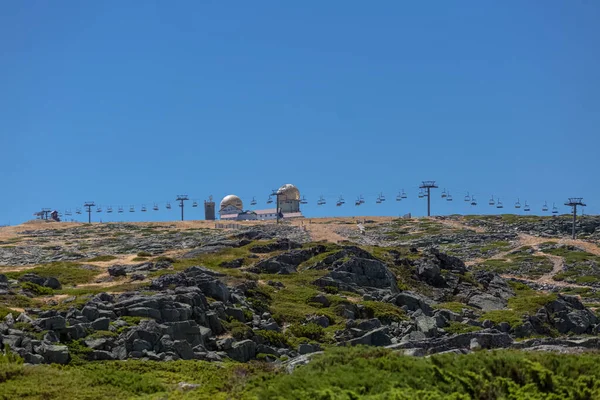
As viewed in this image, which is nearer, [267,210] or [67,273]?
[67,273]

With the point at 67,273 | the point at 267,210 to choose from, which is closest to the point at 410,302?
the point at 67,273

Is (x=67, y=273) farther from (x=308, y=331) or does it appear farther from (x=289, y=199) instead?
(x=289, y=199)

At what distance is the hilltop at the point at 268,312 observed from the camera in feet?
79.2

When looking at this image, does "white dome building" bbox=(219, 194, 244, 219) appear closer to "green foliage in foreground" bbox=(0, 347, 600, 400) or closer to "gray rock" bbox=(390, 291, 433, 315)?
"gray rock" bbox=(390, 291, 433, 315)

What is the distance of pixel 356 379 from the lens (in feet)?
64.3

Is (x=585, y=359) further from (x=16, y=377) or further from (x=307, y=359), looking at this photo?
(x=16, y=377)

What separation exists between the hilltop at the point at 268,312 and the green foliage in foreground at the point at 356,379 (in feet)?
0.36

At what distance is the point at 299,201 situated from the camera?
15538 cm

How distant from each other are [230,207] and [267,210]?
7.67 metres

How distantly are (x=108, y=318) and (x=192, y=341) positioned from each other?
3.24m

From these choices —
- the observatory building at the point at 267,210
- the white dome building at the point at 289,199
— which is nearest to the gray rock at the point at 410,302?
the observatory building at the point at 267,210

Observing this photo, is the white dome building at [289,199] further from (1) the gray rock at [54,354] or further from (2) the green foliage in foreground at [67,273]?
(1) the gray rock at [54,354]

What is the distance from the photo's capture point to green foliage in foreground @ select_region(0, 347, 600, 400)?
19.0m

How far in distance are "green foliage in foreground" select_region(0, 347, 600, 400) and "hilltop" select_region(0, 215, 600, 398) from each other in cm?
11
